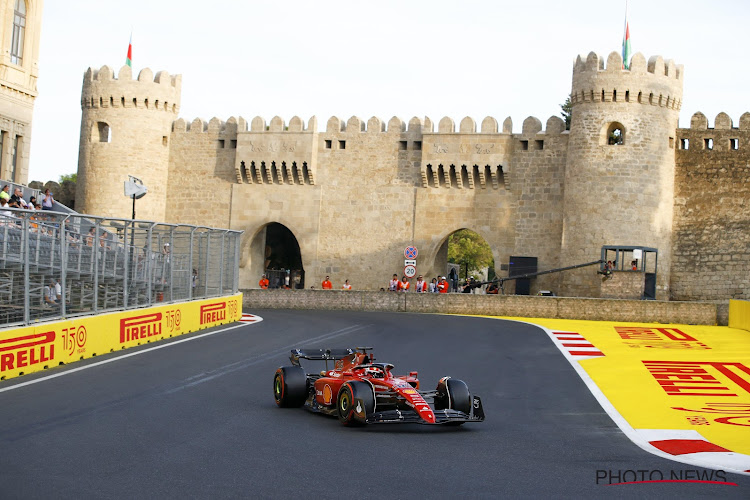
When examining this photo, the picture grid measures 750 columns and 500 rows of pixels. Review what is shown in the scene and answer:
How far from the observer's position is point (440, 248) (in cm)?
4119

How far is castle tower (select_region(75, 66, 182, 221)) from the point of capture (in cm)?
4175

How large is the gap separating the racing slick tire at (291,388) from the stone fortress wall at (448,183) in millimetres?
25858

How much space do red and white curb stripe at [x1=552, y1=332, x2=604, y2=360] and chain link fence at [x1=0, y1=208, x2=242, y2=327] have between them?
8971 mm

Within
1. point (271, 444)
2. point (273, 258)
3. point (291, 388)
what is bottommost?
point (271, 444)

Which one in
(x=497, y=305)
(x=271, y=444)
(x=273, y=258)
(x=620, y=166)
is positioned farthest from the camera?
(x=273, y=258)

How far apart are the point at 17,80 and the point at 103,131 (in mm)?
10200

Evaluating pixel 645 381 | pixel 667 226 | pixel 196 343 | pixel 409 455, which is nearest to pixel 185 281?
pixel 196 343

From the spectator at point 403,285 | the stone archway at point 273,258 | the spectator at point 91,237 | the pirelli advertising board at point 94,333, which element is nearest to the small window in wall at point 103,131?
the stone archway at point 273,258

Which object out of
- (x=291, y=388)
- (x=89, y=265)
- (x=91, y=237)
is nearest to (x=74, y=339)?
(x=89, y=265)

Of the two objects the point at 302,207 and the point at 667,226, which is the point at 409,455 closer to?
the point at 667,226

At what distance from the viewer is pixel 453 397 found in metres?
10.7

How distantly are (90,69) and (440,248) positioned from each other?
696 inches

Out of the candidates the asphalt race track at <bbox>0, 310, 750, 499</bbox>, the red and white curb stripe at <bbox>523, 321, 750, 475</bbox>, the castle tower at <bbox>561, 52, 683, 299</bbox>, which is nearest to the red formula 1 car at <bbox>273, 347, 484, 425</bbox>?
the asphalt race track at <bbox>0, 310, 750, 499</bbox>

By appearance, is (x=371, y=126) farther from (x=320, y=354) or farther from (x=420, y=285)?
(x=320, y=354)
